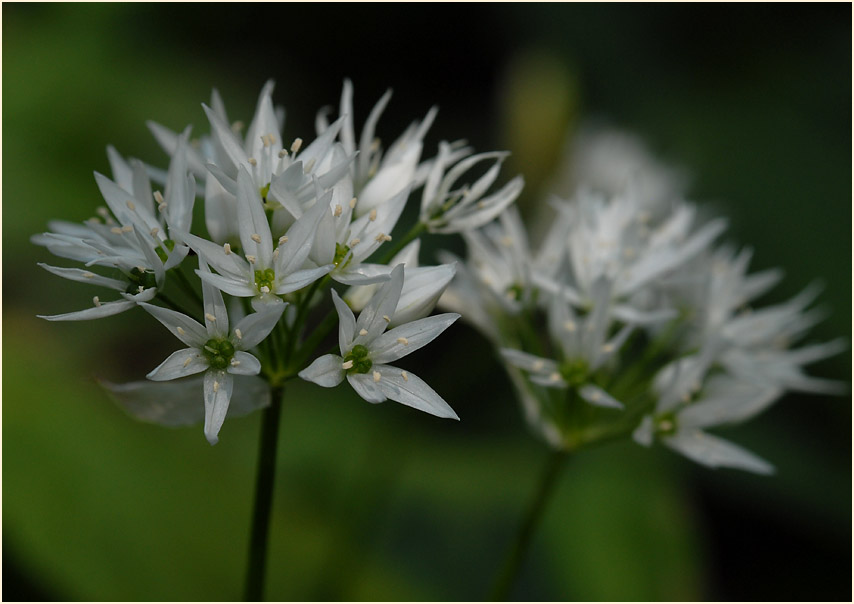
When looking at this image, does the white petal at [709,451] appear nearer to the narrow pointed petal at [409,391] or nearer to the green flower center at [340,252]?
the narrow pointed petal at [409,391]

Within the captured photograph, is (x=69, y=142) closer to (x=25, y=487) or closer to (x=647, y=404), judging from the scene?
(x=25, y=487)

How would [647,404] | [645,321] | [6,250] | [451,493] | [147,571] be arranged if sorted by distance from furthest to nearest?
[6,250] → [451,493] → [147,571] → [647,404] → [645,321]

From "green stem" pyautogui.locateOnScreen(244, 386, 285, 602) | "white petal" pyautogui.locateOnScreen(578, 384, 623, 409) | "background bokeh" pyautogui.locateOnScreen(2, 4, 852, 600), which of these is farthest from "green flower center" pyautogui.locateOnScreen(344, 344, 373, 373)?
"background bokeh" pyautogui.locateOnScreen(2, 4, 852, 600)

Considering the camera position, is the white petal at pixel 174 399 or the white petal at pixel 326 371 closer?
the white petal at pixel 326 371

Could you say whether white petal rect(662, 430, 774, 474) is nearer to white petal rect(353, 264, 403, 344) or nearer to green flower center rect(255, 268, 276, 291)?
white petal rect(353, 264, 403, 344)

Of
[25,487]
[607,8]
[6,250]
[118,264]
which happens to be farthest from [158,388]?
[607,8]

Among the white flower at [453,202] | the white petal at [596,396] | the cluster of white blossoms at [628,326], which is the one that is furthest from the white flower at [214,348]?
the white petal at [596,396]

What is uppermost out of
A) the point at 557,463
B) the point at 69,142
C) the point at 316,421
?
the point at 557,463
